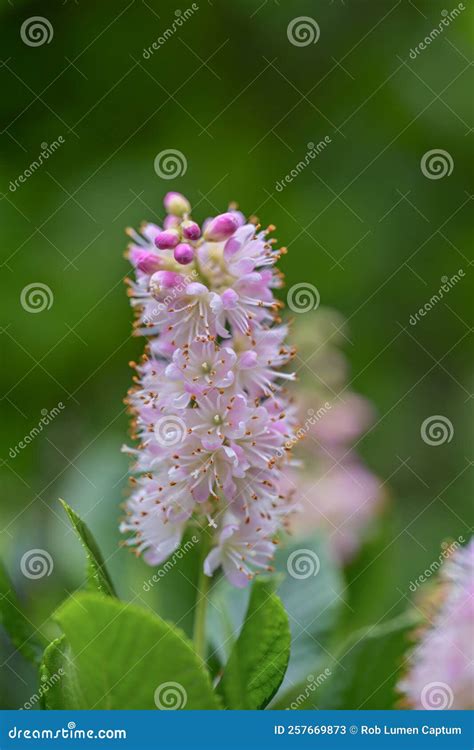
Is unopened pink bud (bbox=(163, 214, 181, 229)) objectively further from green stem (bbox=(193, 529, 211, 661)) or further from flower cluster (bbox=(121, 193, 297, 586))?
green stem (bbox=(193, 529, 211, 661))

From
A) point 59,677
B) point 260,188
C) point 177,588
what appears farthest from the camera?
point 260,188

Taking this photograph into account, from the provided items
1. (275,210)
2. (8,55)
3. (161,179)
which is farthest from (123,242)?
(8,55)

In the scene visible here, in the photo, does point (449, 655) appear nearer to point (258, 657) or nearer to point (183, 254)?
point (258, 657)

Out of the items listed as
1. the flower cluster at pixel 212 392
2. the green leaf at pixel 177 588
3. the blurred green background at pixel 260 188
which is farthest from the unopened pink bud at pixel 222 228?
the blurred green background at pixel 260 188

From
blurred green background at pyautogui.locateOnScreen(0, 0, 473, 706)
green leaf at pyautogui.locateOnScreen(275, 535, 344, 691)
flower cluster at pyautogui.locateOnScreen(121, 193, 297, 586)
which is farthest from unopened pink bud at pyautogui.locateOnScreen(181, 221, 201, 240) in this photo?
blurred green background at pyautogui.locateOnScreen(0, 0, 473, 706)

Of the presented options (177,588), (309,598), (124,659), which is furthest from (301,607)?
(124,659)

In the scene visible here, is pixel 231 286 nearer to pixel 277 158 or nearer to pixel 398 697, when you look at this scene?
pixel 398 697
